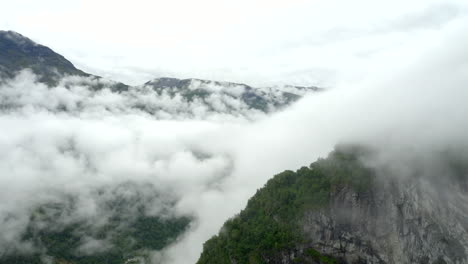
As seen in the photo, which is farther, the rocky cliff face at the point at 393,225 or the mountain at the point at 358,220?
the mountain at the point at 358,220

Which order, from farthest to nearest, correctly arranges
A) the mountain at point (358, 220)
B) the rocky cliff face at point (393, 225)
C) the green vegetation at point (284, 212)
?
the green vegetation at point (284, 212) < the mountain at point (358, 220) < the rocky cliff face at point (393, 225)

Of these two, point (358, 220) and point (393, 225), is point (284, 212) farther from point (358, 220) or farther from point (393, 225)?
point (393, 225)

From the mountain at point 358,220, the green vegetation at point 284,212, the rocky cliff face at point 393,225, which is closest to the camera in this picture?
the rocky cliff face at point 393,225

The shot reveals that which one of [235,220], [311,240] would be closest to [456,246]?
[311,240]

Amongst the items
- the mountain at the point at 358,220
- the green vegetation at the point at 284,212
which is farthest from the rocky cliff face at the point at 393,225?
the green vegetation at the point at 284,212

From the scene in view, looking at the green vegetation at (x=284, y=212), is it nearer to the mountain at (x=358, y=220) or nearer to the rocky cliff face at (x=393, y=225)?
the mountain at (x=358, y=220)

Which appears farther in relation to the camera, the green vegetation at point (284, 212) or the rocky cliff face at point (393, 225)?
the green vegetation at point (284, 212)
